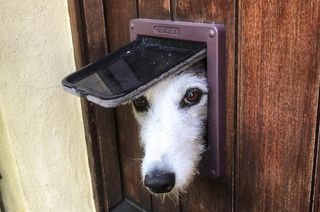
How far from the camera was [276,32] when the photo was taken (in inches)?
28.0

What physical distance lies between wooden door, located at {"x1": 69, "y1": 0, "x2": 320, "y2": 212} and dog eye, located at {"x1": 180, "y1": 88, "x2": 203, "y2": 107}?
0.06m

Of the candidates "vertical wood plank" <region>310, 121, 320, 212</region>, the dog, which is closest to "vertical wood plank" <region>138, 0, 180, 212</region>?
the dog

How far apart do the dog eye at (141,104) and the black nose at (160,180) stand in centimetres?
16

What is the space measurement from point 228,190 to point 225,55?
0.28 meters

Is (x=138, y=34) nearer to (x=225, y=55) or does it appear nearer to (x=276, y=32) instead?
(x=225, y=55)

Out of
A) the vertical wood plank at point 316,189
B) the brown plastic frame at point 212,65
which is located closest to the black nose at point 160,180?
the brown plastic frame at point 212,65

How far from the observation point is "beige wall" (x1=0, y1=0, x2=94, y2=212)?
101 centimetres

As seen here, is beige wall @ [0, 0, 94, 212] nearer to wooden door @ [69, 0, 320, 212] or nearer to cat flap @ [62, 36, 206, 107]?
wooden door @ [69, 0, 320, 212]

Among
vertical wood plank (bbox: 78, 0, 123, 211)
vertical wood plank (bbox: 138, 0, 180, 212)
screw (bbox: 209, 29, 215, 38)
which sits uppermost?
vertical wood plank (bbox: 138, 0, 180, 212)

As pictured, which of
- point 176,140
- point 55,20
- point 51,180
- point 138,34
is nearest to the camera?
point 176,140

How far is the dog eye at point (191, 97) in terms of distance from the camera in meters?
0.85

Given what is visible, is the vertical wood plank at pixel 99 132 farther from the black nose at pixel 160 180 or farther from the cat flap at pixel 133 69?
the black nose at pixel 160 180

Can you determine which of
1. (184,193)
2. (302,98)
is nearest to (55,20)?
(184,193)

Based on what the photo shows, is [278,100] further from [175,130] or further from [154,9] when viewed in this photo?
[154,9]
